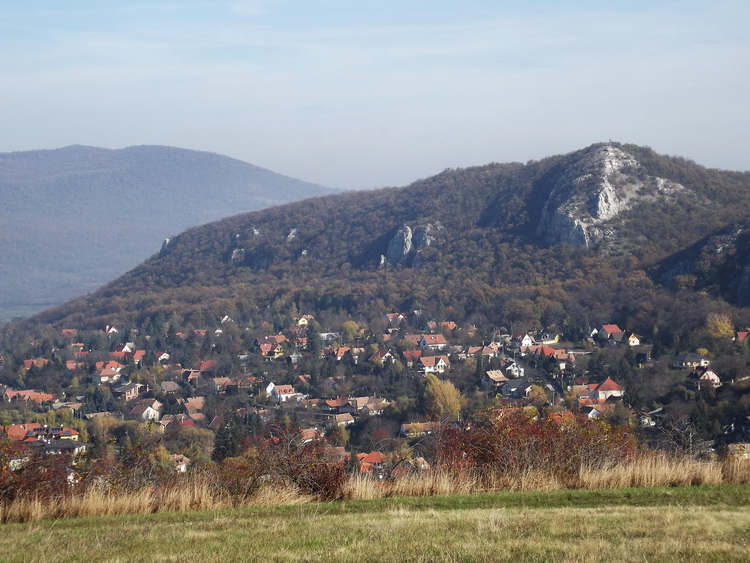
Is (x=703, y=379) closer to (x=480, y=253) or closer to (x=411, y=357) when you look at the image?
(x=411, y=357)

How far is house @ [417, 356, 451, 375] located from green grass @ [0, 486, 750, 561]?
32225 mm

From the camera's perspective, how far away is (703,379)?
1069 inches

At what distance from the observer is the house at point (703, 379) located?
86.7 feet

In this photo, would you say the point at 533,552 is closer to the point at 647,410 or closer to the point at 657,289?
the point at 647,410

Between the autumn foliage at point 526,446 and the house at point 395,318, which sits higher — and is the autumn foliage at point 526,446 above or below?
above

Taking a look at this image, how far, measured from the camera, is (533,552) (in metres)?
4.79

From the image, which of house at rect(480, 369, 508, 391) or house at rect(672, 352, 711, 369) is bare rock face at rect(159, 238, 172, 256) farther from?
house at rect(672, 352, 711, 369)

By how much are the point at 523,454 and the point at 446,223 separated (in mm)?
62262

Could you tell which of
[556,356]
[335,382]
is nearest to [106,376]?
[335,382]

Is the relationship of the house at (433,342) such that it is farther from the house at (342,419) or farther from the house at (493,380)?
the house at (342,419)

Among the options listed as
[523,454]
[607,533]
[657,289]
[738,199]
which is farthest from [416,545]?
[738,199]

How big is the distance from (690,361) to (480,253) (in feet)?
103

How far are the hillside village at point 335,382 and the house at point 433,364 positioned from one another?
99mm

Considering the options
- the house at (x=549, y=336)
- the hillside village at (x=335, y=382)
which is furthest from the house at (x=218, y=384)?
the house at (x=549, y=336)
